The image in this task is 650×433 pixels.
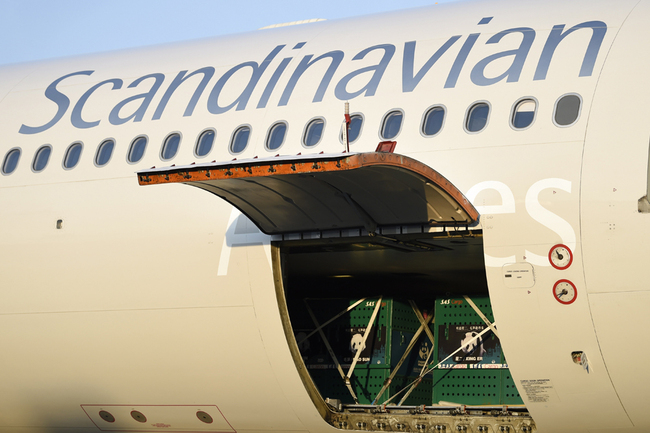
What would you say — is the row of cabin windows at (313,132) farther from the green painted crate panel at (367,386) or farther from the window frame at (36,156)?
the green painted crate panel at (367,386)

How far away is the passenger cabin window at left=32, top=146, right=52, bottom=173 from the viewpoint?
12.5 metres

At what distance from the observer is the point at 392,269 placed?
13.7 m

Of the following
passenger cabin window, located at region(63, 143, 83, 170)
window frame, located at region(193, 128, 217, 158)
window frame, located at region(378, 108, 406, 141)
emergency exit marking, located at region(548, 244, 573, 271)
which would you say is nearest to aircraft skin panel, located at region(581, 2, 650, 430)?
emergency exit marking, located at region(548, 244, 573, 271)

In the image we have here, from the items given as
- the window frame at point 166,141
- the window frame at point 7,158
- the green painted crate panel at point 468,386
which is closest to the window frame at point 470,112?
the window frame at point 166,141

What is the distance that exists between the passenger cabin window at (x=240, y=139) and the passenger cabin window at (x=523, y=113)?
11.9ft

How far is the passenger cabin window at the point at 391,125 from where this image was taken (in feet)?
34.0

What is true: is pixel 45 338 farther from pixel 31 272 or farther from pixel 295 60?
pixel 295 60

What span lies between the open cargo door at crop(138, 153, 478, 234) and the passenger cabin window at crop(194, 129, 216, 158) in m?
1.45

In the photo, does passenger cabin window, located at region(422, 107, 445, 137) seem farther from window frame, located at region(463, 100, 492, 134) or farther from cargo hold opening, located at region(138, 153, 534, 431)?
cargo hold opening, located at region(138, 153, 534, 431)

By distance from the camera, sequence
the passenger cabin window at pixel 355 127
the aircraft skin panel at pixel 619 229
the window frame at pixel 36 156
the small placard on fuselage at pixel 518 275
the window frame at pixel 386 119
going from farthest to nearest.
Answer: the window frame at pixel 36 156 < the passenger cabin window at pixel 355 127 < the window frame at pixel 386 119 < the small placard on fuselage at pixel 518 275 < the aircraft skin panel at pixel 619 229

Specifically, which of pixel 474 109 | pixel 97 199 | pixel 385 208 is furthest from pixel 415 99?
pixel 97 199

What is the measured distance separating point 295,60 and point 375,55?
126 cm

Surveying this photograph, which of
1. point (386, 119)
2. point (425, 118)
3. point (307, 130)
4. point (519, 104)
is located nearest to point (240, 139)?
point (307, 130)

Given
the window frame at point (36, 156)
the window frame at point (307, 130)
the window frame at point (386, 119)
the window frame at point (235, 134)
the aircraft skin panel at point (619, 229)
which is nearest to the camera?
the aircraft skin panel at point (619, 229)
